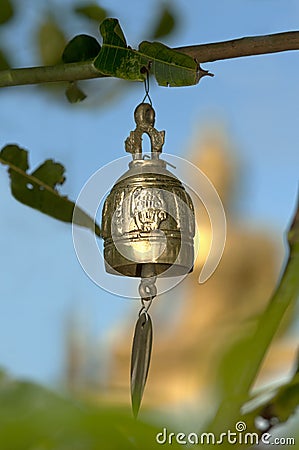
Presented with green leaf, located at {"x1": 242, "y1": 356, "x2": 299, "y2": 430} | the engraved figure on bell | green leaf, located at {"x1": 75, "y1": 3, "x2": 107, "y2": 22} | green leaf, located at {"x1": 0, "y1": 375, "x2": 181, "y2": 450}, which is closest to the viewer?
green leaf, located at {"x1": 0, "y1": 375, "x2": 181, "y2": 450}

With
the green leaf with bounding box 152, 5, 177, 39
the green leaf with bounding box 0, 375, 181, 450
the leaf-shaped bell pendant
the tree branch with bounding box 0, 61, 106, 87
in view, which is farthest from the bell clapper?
the green leaf with bounding box 0, 375, 181, 450

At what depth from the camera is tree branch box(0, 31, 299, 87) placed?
0.57m

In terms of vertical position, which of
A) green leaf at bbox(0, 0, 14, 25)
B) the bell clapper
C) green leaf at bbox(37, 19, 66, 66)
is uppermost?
green leaf at bbox(37, 19, 66, 66)

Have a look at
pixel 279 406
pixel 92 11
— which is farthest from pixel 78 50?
pixel 279 406

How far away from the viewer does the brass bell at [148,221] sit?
66 cm

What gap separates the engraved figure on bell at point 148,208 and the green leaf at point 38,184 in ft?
0.31

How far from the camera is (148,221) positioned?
2.16ft

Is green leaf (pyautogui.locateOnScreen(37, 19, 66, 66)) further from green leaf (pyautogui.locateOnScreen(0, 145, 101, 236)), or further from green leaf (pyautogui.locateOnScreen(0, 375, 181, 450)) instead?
green leaf (pyautogui.locateOnScreen(0, 375, 181, 450))

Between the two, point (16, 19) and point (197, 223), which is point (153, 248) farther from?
point (16, 19)

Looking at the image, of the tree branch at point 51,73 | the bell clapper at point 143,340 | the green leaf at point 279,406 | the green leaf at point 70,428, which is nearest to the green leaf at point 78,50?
the tree branch at point 51,73

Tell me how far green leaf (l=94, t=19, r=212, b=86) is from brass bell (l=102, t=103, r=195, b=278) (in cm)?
11

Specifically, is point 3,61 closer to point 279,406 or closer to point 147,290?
point 147,290

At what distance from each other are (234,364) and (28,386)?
26 millimetres

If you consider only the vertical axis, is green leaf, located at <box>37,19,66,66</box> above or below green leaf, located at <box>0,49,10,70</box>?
above
